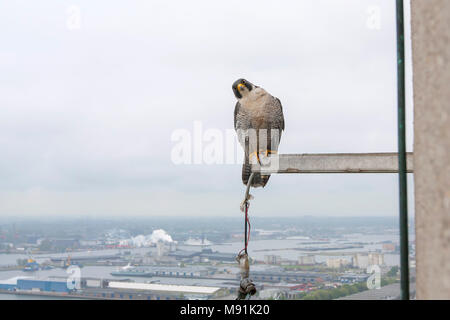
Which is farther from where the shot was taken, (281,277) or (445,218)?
(281,277)

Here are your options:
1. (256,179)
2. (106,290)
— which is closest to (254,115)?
(256,179)

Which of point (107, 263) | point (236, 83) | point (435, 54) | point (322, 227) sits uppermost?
point (236, 83)

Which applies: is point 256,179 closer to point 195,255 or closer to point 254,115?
point 254,115

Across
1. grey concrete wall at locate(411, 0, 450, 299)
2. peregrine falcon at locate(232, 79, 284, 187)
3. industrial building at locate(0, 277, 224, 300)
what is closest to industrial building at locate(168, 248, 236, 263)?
industrial building at locate(0, 277, 224, 300)
